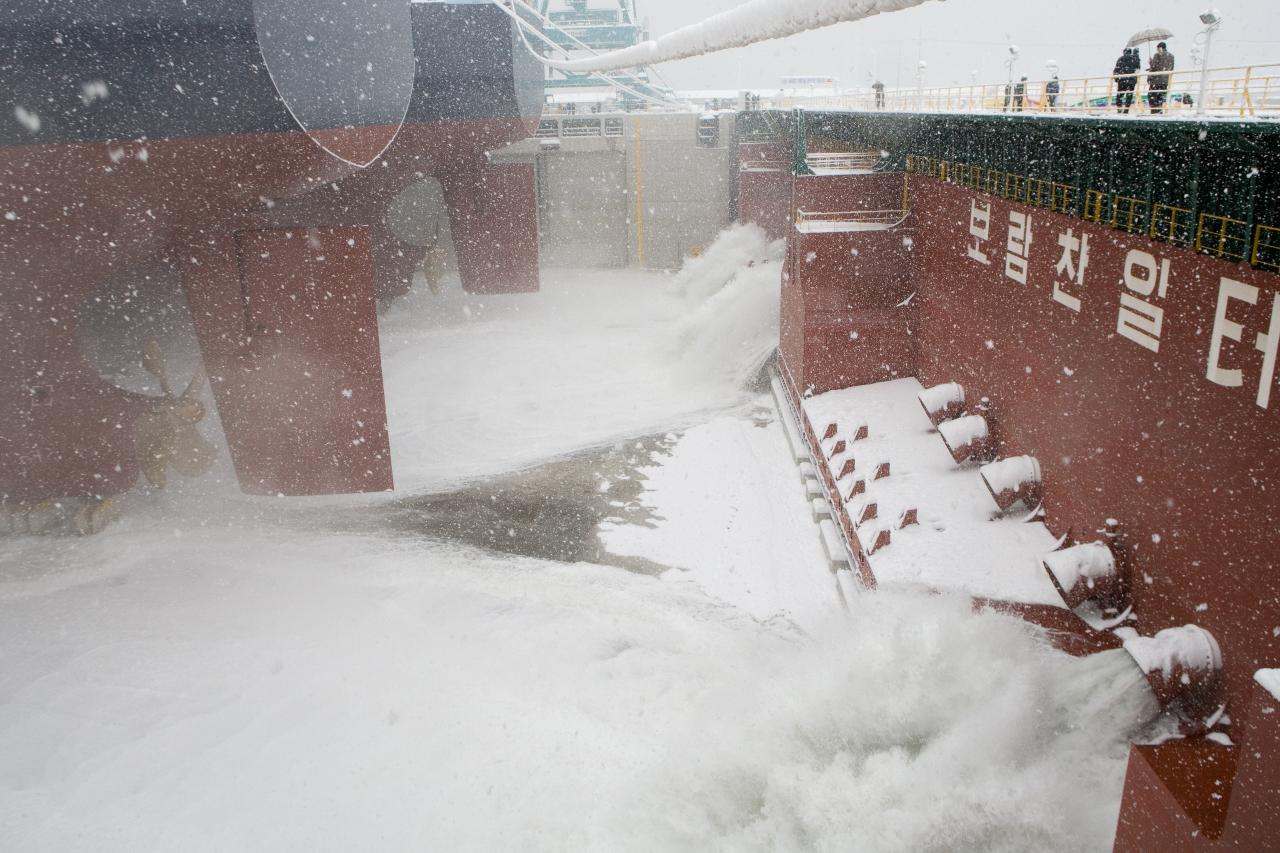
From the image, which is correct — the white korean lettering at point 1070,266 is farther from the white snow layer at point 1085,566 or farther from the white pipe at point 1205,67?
the white snow layer at point 1085,566

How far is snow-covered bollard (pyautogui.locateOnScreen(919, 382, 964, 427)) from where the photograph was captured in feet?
33.2

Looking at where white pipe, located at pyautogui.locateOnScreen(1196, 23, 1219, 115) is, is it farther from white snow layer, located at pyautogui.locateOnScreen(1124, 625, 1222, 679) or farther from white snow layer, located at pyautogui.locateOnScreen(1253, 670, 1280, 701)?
white snow layer, located at pyautogui.locateOnScreen(1253, 670, 1280, 701)

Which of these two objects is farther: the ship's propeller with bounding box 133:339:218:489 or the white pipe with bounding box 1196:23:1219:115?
the ship's propeller with bounding box 133:339:218:489

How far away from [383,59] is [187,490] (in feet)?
20.1

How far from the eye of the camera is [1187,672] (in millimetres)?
5141

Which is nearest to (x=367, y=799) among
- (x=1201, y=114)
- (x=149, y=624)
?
(x=149, y=624)

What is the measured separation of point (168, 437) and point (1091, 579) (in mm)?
9998

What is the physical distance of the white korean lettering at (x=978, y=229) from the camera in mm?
9258

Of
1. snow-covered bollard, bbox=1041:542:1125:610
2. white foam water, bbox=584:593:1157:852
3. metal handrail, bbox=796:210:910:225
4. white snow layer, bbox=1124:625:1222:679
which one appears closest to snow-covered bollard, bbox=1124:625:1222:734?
white snow layer, bbox=1124:625:1222:679

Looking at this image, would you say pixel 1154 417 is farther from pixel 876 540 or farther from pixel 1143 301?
pixel 876 540

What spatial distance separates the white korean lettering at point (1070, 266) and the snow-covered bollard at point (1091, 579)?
6.95 feet

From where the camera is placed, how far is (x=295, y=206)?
1669 centimetres

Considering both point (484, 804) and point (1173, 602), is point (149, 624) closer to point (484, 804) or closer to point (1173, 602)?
point (484, 804)

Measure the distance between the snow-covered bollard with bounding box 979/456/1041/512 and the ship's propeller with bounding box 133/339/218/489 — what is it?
30.2 feet
